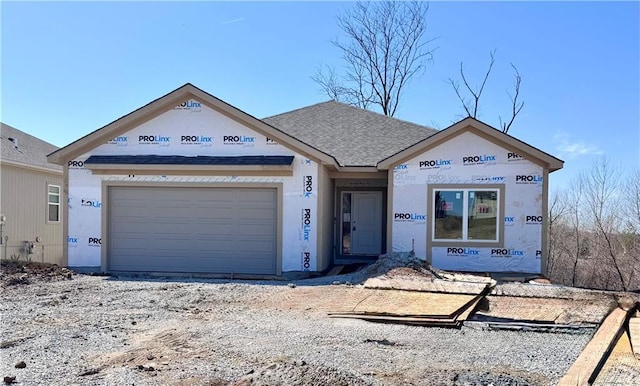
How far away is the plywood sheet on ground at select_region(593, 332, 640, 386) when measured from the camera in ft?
14.4

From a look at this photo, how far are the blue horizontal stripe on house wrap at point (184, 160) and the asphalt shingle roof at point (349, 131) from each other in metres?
2.27

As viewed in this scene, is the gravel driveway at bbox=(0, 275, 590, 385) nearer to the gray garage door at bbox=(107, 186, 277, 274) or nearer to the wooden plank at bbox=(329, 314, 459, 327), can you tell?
the wooden plank at bbox=(329, 314, 459, 327)

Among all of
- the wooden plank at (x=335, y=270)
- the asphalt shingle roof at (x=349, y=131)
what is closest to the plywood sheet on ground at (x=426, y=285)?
the wooden plank at (x=335, y=270)

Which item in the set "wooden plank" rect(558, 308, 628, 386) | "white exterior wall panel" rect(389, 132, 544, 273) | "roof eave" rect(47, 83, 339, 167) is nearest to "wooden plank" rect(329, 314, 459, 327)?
"wooden plank" rect(558, 308, 628, 386)

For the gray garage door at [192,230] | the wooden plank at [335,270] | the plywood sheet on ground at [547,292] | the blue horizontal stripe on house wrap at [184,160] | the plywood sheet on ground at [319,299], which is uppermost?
the blue horizontal stripe on house wrap at [184,160]

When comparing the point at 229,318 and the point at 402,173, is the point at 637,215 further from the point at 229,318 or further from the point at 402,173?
the point at 229,318

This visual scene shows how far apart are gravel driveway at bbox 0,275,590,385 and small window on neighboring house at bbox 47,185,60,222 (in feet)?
35.2

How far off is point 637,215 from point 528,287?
1184cm

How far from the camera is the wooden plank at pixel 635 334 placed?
5366 mm

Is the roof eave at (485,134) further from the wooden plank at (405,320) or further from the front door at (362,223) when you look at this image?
the wooden plank at (405,320)

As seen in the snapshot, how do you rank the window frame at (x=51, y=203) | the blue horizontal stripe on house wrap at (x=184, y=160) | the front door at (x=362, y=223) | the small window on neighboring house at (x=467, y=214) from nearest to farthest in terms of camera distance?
the blue horizontal stripe on house wrap at (x=184, y=160), the small window on neighboring house at (x=467, y=214), the front door at (x=362, y=223), the window frame at (x=51, y=203)

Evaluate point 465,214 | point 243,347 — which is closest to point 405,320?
point 243,347

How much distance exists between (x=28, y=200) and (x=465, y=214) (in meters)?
14.8

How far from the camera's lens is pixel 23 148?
17.5m
